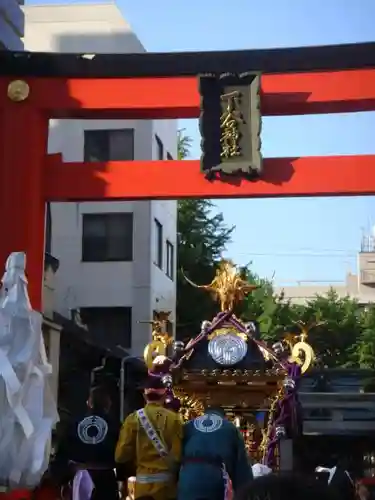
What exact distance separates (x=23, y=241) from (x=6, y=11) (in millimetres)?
3588

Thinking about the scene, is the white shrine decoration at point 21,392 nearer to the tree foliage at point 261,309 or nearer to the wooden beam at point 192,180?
the wooden beam at point 192,180

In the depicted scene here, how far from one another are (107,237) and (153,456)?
46.7 feet

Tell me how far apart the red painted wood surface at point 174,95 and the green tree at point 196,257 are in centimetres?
1484

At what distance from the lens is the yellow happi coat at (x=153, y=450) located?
544 centimetres

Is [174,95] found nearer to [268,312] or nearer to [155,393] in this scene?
[155,393]

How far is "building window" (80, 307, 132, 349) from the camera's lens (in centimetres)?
1919

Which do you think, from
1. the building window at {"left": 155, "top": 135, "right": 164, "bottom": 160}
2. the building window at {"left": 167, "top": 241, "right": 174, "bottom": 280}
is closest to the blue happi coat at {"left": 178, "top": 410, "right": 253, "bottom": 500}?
the building window at {"left": 155, "top": 135, "right": 164, "bottom": 160}

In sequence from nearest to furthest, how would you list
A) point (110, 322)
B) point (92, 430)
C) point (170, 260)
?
1. point (92, 430)
2. point (110, 322)
3. point (170, 260)

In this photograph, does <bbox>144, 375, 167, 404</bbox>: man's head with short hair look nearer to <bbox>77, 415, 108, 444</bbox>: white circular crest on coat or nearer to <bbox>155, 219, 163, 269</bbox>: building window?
<bbox>77, 415, 108, 444</bbox>: white circular crest on coat

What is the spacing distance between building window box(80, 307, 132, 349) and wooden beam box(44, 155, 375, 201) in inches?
388

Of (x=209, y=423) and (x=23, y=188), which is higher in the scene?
(x=23, y=188)

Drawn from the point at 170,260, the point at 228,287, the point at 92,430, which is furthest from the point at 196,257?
the point at 92,430

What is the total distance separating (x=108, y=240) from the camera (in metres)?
19.5

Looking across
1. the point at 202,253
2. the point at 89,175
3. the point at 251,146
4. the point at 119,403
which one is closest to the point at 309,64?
the point at 251,146
